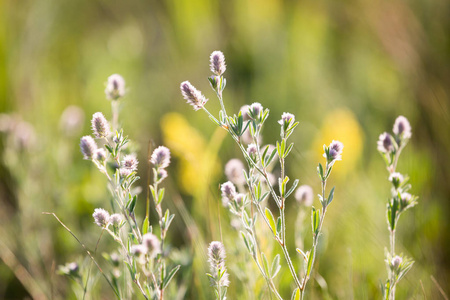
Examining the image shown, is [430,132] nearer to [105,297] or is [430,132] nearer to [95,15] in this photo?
[105,297]

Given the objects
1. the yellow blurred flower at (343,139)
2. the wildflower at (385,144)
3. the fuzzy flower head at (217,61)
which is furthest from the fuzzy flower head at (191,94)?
the yellow blurred flower at (343,139)

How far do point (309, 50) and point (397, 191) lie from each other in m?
1.39

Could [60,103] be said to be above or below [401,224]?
above

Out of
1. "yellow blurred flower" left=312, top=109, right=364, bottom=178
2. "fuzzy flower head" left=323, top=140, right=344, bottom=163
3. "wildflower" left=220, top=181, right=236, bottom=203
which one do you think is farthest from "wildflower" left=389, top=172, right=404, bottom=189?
"yellow blurred flower" left=312, top=109, right=364, bottom=178

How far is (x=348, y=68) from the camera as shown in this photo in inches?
78.3

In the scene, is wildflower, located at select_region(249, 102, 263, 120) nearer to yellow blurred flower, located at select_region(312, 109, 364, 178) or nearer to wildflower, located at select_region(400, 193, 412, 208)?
wildflower, located at select_region(400, 193, 412, 208)

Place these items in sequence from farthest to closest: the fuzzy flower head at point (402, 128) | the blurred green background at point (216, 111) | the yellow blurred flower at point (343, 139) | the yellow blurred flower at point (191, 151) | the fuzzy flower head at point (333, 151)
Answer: the yellow blurred flower at point (343, 139) → the yellow blurred flower at point (191, 151) → the blurred green background at point (216, 111) → the fuzzy flower head at point (402, 128) → the fuzzy flower head at point (333, 151)

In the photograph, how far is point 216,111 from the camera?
173cm

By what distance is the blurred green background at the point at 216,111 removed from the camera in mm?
1040

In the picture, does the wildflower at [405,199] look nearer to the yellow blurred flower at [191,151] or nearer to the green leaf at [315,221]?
the green leaf at [315,221]

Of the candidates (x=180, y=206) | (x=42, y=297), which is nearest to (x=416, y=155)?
(x=180, y=206)

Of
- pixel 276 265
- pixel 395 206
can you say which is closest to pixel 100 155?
pixel 276 265

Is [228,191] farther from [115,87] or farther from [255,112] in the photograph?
[115,87]

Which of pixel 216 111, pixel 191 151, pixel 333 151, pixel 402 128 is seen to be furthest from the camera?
pixel 216 111
